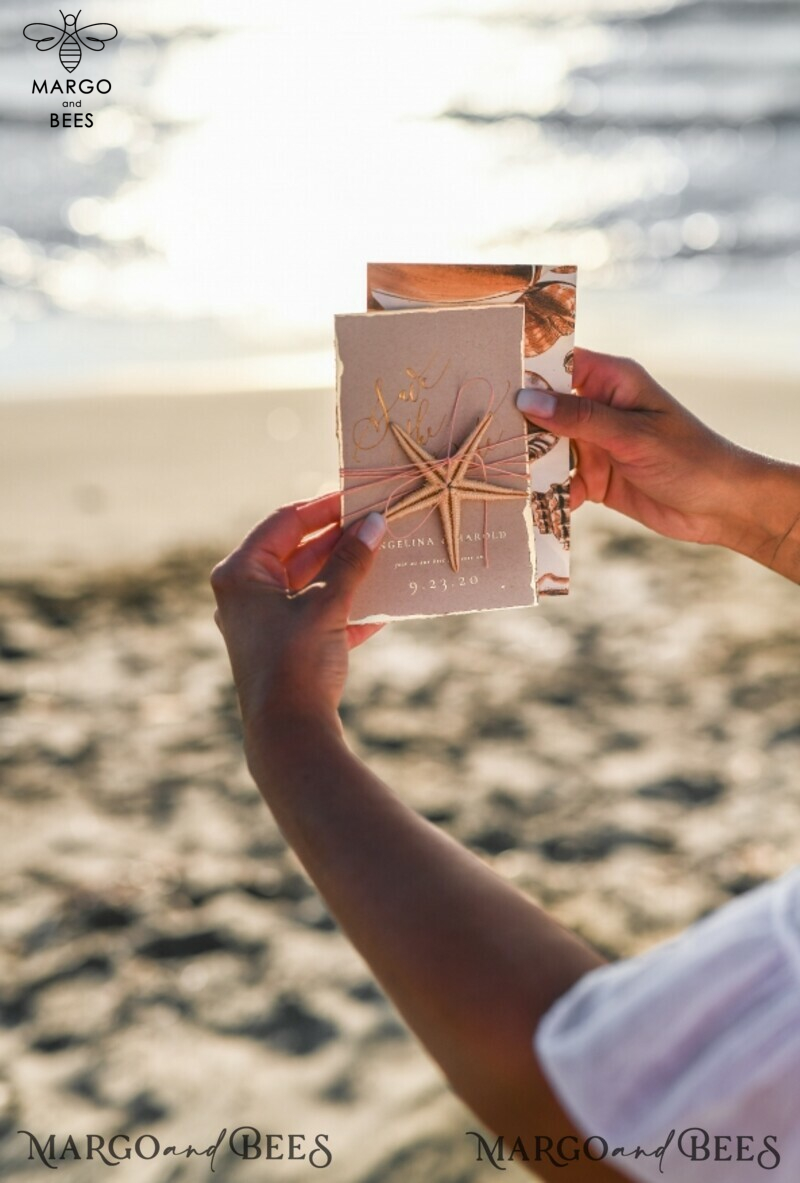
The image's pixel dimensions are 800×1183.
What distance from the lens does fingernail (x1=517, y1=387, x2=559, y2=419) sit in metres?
1.40

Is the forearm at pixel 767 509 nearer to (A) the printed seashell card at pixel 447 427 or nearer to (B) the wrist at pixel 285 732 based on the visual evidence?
(A) the printed seashell card at pixel 447 427

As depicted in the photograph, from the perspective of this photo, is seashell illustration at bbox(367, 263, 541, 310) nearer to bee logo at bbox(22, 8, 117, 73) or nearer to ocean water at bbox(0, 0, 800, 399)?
ocean water at bbox(0, 0, 800, 399)

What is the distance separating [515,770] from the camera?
10.3 feet

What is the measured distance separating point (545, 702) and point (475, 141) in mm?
9048

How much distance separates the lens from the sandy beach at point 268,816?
219cm

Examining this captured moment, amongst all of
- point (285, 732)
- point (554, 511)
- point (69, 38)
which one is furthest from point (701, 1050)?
point (69, 38)

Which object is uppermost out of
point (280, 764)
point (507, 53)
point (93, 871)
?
point (507, 53)

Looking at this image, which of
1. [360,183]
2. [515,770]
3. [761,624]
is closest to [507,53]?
[360,183]

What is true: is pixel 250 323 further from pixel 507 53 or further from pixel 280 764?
pixel 507 53

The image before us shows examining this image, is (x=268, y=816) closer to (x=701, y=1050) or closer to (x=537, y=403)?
(x=537, y=403)

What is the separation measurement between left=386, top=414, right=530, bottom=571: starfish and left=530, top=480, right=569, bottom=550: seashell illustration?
0.27ft

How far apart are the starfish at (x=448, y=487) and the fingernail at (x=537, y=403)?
4cm

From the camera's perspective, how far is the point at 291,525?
1.33m

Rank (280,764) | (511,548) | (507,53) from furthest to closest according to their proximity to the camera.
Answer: (507,53)
(511,548)
(280,764)
